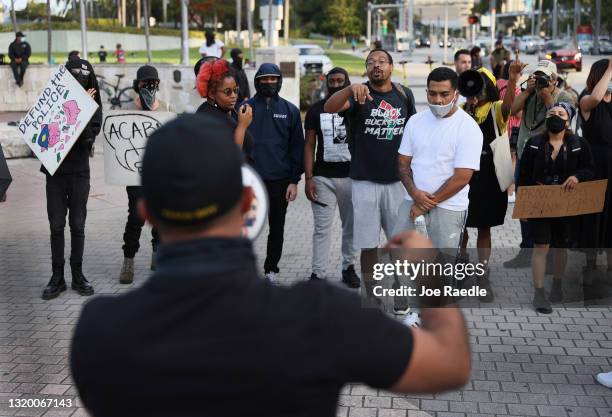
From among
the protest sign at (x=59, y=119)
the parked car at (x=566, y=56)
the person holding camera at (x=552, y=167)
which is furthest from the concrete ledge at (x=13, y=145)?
the parked car at (x=566, y=56)

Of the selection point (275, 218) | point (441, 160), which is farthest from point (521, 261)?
point (441, 160)

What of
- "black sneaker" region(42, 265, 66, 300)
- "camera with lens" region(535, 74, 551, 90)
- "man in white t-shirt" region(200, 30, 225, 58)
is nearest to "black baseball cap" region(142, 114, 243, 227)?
"black sneaker" region(42, 265, 66, 300)

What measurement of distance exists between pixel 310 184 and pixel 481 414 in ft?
9.19

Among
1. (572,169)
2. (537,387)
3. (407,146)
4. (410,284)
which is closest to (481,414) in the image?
(537,387)

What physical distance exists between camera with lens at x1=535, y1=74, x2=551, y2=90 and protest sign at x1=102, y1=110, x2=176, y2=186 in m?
3.16

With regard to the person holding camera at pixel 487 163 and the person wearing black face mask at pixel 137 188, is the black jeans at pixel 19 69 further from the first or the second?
the person holding camera at pixel 487 163

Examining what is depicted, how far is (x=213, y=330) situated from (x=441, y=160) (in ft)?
13.1

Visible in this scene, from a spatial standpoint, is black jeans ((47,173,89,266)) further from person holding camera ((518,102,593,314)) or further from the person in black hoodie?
person holding camera ((518,102,593,314))

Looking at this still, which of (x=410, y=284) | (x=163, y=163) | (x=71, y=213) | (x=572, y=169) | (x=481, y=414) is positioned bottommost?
(x=481, y=414)

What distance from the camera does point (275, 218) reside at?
6754 millimetres

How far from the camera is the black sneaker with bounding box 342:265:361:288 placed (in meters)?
6.82

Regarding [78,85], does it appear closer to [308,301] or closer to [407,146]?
[407,146]

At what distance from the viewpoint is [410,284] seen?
589 cm

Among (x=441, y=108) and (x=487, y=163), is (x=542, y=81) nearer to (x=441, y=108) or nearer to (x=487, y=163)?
(x=487, y=163)
